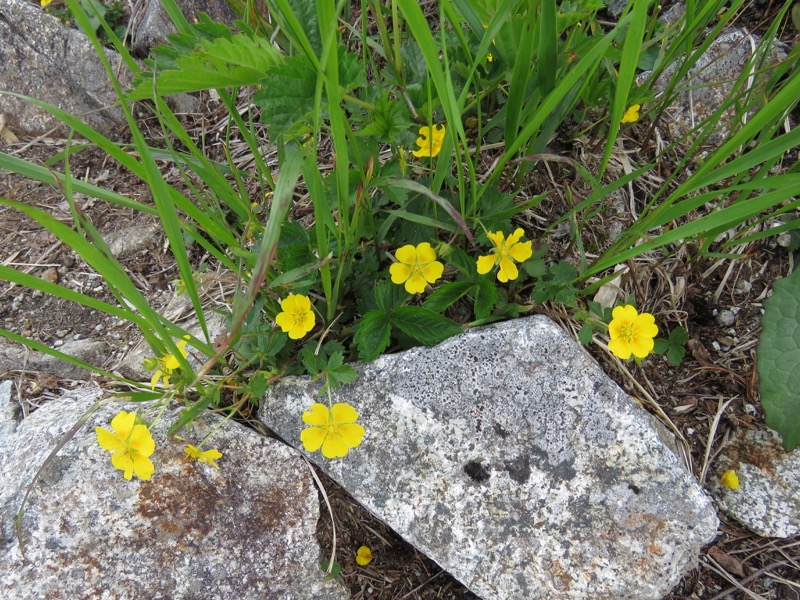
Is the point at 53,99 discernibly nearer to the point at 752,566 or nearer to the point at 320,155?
the point at 320,155

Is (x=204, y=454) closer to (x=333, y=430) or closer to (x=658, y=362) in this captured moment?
(x=333, y=430)

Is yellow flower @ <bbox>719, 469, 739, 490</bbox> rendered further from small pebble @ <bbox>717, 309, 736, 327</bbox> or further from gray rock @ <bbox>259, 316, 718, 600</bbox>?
small pebble @ <bbox>717, 309, 736, 327</bbox>

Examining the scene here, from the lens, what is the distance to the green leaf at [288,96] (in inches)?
46.4

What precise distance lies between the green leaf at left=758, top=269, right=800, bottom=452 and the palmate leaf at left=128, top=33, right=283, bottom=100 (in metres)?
1.50

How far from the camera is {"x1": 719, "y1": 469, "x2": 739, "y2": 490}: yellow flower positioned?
182cm

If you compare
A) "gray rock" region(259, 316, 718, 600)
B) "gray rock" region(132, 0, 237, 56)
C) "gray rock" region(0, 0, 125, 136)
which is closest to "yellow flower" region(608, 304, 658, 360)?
"gray rock" region(259, 316, 718, 600)

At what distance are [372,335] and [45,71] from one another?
6.93ft

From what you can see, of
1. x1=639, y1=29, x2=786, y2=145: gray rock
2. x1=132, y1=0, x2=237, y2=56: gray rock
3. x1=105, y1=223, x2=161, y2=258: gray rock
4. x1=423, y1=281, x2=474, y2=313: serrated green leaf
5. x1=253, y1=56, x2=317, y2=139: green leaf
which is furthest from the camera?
x1=132, y1=0, x2=237, y2=56: gray rock

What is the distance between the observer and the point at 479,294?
1720 mm

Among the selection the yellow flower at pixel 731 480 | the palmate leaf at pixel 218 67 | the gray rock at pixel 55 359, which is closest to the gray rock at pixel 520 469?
the yellow flower at pixel 731 480

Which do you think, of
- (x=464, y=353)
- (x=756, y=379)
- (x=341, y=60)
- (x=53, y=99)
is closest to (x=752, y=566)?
(x=756, y=379)

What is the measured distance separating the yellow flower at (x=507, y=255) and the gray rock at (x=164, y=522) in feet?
2.83

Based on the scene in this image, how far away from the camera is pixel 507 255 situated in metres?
1.63

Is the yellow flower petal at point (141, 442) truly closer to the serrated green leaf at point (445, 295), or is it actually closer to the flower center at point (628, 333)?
the serrated green leaf at point (445, 295)
